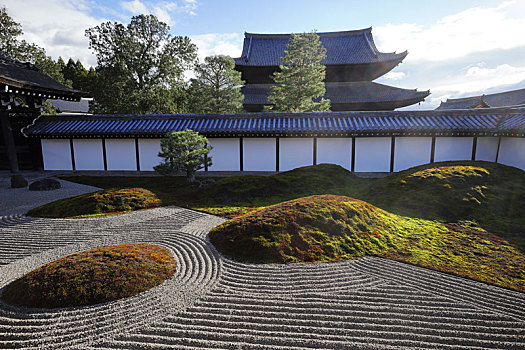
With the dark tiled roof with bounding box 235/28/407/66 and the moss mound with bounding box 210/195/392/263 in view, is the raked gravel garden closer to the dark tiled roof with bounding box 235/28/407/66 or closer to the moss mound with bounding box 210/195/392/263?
the moss mound with bounding box 210/195/392/263

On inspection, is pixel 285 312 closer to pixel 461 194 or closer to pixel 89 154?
pixel 461 194

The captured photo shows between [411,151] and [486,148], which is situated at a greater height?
[486,148]

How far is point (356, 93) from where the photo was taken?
25984mm

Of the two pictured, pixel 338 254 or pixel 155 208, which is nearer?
pixel 338 254

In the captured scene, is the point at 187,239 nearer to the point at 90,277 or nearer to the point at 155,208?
the point at 90,277

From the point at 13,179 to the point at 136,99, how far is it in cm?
1325

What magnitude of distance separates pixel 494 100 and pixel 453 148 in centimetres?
2821

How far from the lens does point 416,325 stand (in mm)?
4312

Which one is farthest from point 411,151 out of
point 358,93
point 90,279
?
point 90,279

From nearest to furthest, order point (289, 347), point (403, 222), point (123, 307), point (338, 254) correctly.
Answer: point (289, 347) → point (123, 307) → point (338, 254) → point (403, 222)

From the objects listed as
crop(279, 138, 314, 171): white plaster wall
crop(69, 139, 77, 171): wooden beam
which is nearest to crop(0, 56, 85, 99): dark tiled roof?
crop(69, 139, 77, 171): wooden beam

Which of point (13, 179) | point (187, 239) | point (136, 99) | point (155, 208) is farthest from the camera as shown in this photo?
point (136, 99)

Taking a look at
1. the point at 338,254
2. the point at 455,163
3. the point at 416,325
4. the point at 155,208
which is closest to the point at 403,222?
the point at 338,254

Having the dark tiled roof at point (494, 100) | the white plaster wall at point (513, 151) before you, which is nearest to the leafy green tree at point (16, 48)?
the white plaster wall at point (513, 151)
